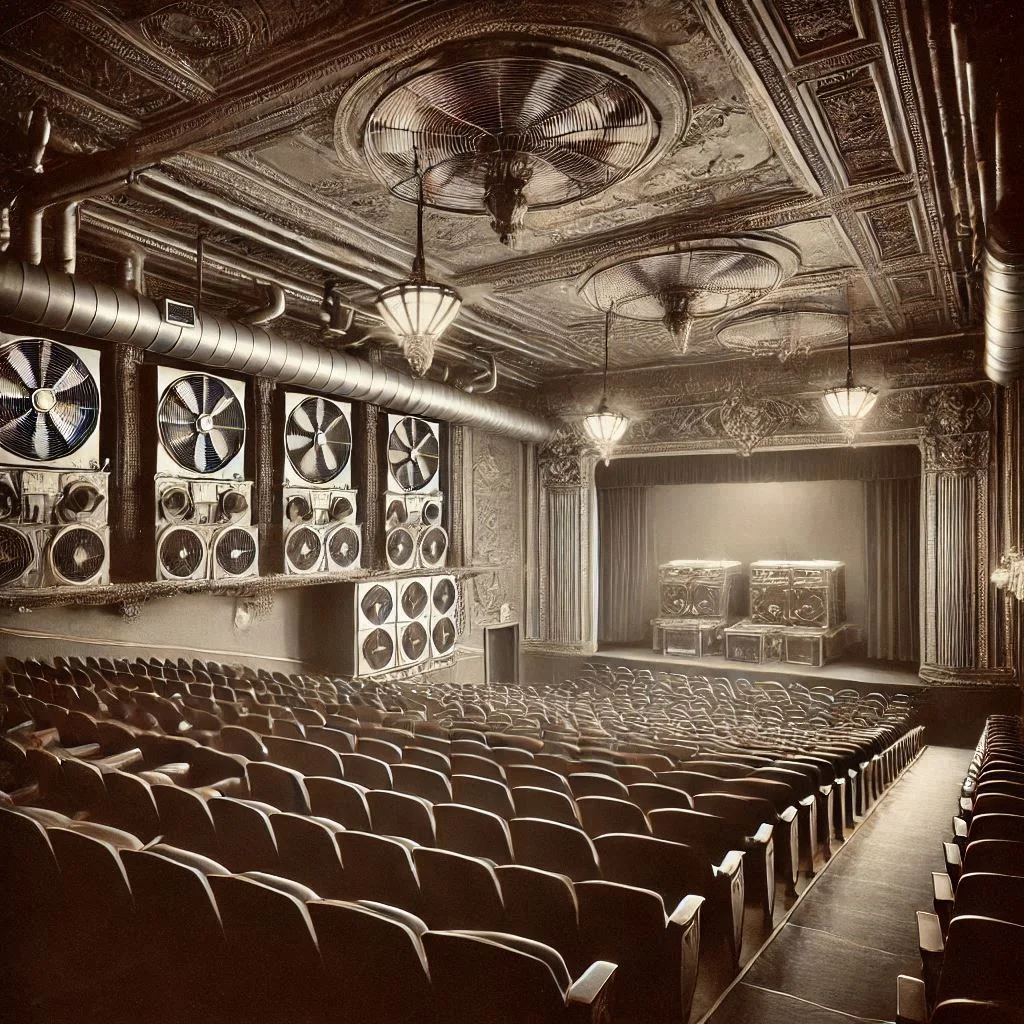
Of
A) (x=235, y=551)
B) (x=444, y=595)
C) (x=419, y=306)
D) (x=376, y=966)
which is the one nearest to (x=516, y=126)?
(x=419, y=306)

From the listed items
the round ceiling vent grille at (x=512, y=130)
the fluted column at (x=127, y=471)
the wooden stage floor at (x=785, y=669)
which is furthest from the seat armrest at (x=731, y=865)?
the wooden stage floor at (x=785, y=669)

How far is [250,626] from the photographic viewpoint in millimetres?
9516

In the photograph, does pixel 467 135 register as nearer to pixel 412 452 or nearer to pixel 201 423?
pixel 201 423

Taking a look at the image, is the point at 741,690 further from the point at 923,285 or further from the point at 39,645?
the point at 39,645

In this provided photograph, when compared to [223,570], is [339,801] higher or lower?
lower

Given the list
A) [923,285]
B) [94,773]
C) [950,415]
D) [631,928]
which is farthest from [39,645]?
[950,415]

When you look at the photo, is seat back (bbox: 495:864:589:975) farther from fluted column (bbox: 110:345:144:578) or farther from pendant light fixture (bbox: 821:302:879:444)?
pendant light fixture (bbox: 821:302:879:444)

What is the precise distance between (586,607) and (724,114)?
953 cm

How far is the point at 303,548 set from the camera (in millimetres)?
9508

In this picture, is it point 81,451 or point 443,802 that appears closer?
point 443,802

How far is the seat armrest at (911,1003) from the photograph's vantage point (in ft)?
7.16

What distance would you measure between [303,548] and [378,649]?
1.86 metres

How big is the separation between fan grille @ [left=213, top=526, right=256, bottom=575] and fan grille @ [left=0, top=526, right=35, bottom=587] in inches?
74.8

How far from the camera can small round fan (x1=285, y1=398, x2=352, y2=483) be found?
31.2ft
